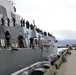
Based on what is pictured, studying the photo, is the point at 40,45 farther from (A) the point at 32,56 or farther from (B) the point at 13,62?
(B) the point at 13,62

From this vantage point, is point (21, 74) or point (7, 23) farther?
point (7, 23)

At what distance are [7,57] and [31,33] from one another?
21.3 ft

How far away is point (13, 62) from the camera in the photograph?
12.5m

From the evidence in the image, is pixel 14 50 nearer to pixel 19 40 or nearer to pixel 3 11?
pixel 19 40

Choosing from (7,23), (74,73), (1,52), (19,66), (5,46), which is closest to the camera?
(1,52)

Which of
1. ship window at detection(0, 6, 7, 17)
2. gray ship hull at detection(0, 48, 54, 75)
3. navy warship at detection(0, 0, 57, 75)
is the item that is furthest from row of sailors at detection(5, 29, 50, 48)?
ship window at detection(0, 6, 7, 17)

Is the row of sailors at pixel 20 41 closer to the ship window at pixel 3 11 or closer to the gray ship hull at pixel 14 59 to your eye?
the gray ship hull at pixel 14 59

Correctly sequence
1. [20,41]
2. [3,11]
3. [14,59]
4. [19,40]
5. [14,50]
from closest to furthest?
[14,50] → [14,59] → [19,40] → [20,41] → [3,11]

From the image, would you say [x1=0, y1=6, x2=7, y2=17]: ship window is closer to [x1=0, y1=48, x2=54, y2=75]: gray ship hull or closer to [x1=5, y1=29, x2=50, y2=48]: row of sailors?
[x1=5, y1=29, x2=50, y2=48]: row of sailors

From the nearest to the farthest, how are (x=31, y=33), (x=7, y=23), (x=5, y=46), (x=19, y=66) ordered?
(x=5, y=46) → (x=19, y=66) → (x=7, y=23) → (x=31, y=33)

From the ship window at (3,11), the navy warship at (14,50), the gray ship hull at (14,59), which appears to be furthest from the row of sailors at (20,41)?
the ship window at (3,11)

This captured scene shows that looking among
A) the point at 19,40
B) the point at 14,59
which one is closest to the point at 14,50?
the point at 14,59

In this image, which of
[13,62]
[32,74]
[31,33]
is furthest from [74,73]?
[31,33]

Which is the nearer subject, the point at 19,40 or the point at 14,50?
the point at 14,50
